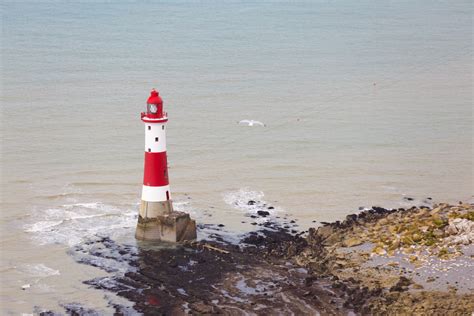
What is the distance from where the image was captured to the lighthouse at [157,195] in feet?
70.3

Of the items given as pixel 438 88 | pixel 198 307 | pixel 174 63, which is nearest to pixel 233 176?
pixel 198 307

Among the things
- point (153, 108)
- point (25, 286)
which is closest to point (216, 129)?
point (153, 108)

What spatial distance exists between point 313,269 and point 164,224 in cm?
373

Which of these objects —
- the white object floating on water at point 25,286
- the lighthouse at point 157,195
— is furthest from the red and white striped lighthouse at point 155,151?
the white object floating on water at point 25,286

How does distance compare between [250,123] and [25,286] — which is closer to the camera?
[25,286]

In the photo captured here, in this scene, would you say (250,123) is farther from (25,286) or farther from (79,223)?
(25,286)

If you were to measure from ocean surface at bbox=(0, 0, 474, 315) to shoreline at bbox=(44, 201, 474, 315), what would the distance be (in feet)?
2.89

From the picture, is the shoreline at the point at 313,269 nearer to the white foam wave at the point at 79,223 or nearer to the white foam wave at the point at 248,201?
the white foam wave at the point at 79,223

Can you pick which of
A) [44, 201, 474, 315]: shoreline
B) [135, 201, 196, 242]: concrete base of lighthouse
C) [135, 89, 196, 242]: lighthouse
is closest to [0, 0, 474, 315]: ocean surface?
[135, 201, 196, 242]: concrete base of lighthouse

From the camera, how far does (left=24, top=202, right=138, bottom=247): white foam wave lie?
2259 cm

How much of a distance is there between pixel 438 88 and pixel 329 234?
2044 centimetres

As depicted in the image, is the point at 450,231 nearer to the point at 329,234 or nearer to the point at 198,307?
the point at 329,234

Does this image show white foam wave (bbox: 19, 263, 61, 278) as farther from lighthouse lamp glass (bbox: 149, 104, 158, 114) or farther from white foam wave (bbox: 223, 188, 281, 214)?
white foam wave (bbox: 223, 188, 281, 214)

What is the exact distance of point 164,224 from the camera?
21.9 m
